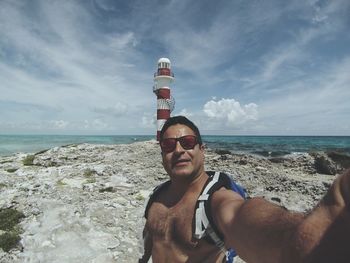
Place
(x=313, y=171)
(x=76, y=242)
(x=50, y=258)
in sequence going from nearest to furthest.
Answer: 1. (x=50, y=258)
2. (x=76, y=242)
3. (x=313, y=171)

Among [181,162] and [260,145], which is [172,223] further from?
[260,145]

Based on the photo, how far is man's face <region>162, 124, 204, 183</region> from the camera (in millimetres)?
3488

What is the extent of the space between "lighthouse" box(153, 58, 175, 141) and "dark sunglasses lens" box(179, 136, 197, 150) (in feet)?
73.6

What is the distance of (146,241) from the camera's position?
373cm

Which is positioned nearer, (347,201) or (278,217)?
(347,201)

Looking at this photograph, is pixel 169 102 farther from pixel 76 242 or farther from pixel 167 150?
pixel 167 150

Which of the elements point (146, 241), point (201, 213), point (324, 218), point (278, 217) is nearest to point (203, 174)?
point (201, 213)

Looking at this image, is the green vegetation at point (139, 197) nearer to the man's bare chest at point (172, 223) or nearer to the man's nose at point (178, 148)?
the man's bare chest at point (172, 223)

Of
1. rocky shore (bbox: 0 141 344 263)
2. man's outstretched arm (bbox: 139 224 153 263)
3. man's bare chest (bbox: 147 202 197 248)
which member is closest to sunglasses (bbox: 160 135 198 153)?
man's bare chest (bbox: 147 202 197 248)

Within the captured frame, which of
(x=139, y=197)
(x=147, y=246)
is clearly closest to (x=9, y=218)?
(x=139, y=197)

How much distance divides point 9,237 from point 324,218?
7380 millimetres

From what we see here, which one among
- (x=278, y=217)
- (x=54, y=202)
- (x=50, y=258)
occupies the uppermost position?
(x=278, y=217)

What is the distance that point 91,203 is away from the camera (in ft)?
29.1

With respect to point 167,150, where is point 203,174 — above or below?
below
